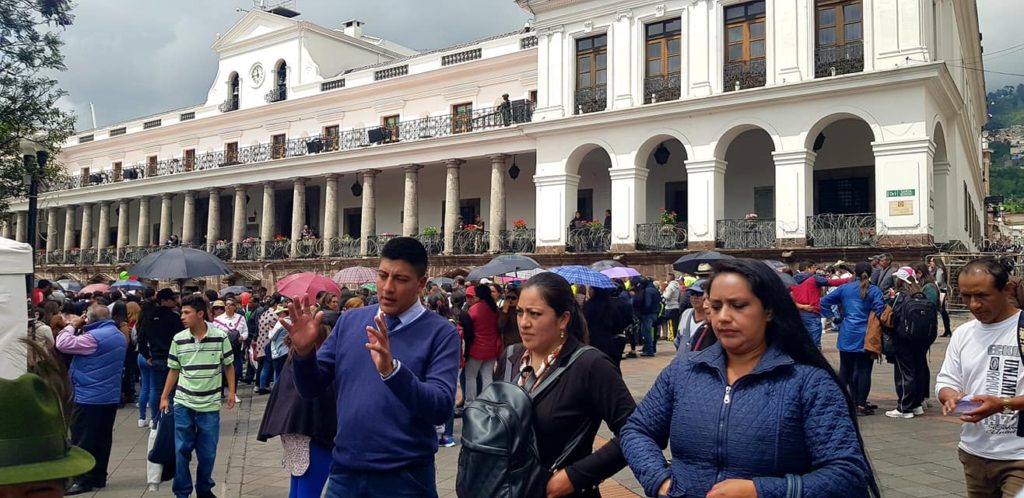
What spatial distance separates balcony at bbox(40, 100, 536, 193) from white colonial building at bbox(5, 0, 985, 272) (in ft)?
0.31

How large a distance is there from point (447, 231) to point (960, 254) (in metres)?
16.4

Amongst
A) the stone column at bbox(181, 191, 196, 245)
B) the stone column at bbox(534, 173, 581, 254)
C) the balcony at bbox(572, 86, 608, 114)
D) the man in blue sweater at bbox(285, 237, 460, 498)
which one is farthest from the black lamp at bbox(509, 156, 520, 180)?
the man in blue sweater at bbox(285, 237, 460, 498)

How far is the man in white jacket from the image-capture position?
3689 millimetres

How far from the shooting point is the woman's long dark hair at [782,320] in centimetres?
243

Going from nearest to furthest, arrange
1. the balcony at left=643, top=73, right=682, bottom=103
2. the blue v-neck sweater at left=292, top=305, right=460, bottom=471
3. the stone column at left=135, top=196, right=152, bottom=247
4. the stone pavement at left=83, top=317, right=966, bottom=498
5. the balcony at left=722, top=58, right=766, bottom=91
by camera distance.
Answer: the blue v-neck sweater at left=292, top=305, right=460, bottom=471 < the stone pavement at left=83, top=317, right=966, bottom=498 < the balcony at left=722, top=58, right=766, bottom=91 < the balcony at left=643, top=73, right=682, bottom=103 < the stone column at left=135, top=196, right=152, bottom=247

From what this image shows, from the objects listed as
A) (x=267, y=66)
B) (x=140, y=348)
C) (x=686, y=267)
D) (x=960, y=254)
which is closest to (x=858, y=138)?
(x=960, y=254)

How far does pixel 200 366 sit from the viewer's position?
635 centimetres

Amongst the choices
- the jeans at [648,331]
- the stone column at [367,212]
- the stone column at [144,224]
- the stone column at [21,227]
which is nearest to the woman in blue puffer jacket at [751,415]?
the jeans at [648,331]

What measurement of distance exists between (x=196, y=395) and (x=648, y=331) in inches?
432

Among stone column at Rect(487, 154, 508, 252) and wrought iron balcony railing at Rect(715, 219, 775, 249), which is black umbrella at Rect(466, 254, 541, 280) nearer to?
wrought iron balcony railing at Rect(715, 219, 775, 249)

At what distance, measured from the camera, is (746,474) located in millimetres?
2312

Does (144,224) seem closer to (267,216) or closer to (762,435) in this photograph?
(267,216)

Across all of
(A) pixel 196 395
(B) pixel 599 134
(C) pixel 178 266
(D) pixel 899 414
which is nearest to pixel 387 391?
(A) pixel 196 395

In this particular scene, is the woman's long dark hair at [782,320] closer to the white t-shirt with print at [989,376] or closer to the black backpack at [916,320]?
the white t-shirt with print at [989,376]
